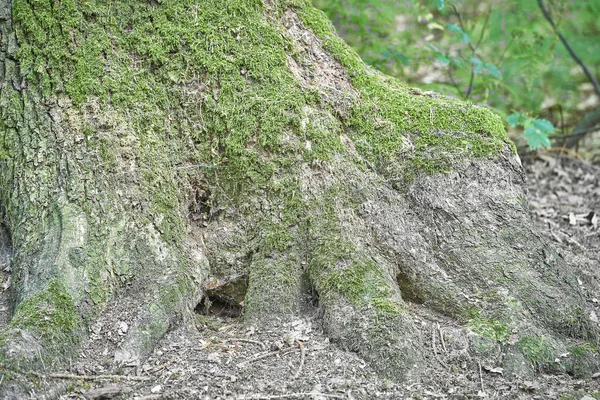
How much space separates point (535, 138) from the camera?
16.3ft

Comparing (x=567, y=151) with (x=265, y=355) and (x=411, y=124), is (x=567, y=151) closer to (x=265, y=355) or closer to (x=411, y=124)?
(x=411, y=124)

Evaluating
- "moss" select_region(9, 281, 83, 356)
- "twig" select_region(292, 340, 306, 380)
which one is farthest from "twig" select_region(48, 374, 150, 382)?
"twig" select_region(292, 340, 306, 380)

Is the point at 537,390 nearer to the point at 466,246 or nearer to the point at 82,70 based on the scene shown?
the point at 466,246

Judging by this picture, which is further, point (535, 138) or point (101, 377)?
point (535, 138)

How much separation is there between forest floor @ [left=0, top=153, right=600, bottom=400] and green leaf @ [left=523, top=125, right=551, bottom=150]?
2.38m

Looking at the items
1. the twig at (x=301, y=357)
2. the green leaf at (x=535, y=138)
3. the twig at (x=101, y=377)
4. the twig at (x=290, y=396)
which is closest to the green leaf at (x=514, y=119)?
the green leaf at (x=535, y=138)

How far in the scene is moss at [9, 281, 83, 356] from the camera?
274cm

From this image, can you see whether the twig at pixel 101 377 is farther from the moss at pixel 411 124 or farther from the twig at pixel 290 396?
the moss at pixel 411 124

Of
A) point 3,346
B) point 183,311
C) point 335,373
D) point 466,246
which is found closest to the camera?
point 3,346

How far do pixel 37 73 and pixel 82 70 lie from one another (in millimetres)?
263

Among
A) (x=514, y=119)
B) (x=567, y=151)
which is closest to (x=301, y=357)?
(x=514, y=119)

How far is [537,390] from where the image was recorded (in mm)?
2789

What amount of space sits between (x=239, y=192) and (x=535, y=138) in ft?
9.59

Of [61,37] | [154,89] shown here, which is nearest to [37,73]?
[61,37]
